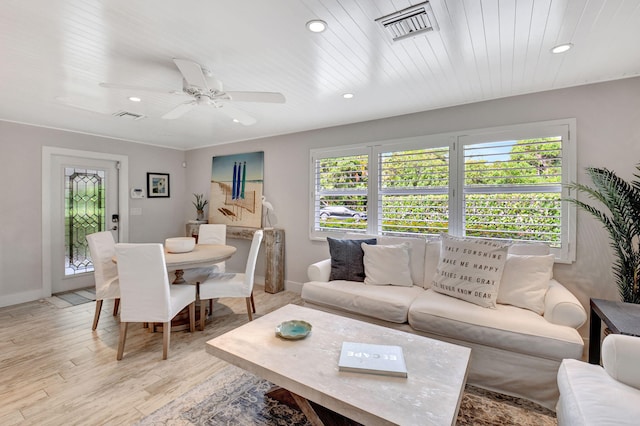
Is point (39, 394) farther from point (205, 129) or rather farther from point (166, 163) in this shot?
point (166, 163)

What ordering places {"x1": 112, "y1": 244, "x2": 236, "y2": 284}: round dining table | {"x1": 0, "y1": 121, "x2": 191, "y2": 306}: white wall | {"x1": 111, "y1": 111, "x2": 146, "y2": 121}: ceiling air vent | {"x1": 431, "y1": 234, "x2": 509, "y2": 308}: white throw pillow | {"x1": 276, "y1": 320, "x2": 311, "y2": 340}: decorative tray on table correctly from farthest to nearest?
{"x1": 0, "y1": 121, "x2": 191, "y2": 306}: white wall → {"x1": 111, "y1": 111, "x2": 146, "y2": 121}: ceiling air vent → {"x1": 112, "y1": 244, "x2": 236, "y2": 284}: round dining table → {"x1": 431, "y1": 234, "x2": 509, "y2": 308}: white throw pillow → {"x1": 276, "y1": 320, "x2": 311, "y2": 340}: decorative tray on table

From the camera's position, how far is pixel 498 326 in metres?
2.08

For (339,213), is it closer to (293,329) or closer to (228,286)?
(228,286)

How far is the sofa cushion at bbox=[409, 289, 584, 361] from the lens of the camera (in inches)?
75.0

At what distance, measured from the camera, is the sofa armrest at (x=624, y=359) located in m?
1.43

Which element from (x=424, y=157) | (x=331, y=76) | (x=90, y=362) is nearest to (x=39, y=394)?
(x=90, y=362)

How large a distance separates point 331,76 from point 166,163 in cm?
423

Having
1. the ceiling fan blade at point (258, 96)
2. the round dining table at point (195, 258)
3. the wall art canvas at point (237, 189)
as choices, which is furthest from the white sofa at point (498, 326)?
the wall art canvas at point (237, 189)

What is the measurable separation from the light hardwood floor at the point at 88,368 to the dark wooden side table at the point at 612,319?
269 cm

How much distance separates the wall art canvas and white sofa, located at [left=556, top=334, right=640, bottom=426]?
391 centimetres

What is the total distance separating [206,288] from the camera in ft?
9.76

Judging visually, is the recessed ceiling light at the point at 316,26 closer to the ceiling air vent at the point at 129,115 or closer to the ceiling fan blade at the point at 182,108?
the ceiling fan blade at the point at 182,108

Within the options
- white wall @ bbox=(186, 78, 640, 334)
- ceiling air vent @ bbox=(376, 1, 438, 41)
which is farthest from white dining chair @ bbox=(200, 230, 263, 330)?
ceiling air vent @ bbox=(376, 1, 438, 41)

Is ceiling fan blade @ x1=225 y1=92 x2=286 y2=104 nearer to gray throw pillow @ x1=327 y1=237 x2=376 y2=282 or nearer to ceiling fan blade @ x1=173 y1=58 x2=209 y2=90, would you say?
ceiling fan blade @ x1=173 y1=58 x2=209 y2=90
